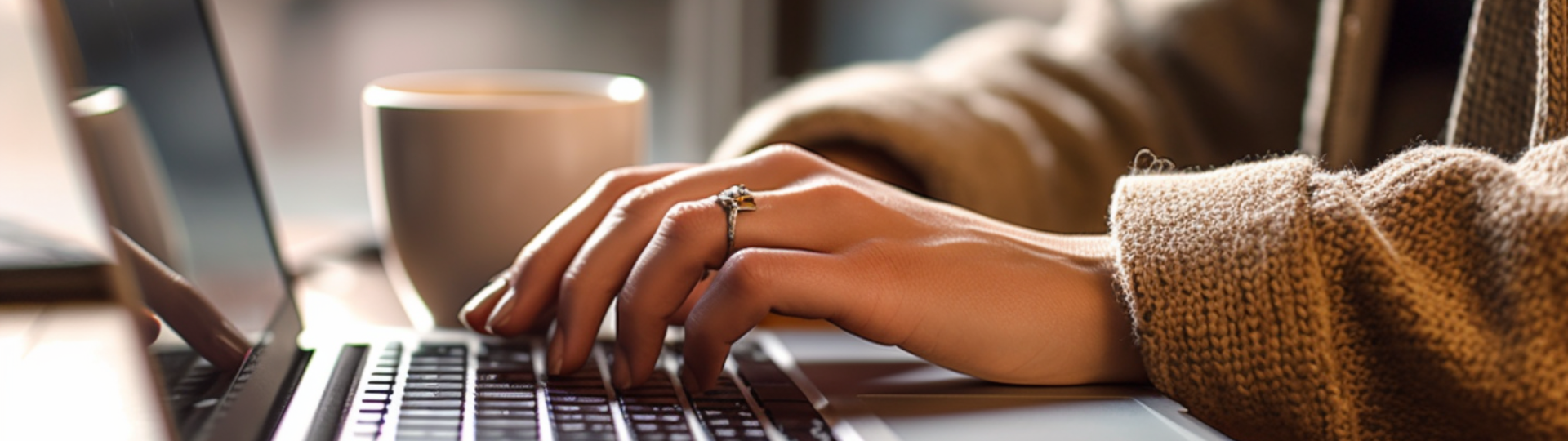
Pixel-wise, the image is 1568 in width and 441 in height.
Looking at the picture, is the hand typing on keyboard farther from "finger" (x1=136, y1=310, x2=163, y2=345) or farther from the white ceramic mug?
the white ceramic mug

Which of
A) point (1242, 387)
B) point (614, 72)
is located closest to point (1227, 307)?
point (1242, 387)

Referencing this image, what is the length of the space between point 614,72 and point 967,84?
1.09 m

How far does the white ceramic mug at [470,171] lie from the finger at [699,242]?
0.12 meters

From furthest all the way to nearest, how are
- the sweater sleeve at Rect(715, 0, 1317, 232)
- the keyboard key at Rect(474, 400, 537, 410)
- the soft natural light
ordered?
the sweater sleeve at Rect(715, 0, 1317, 232)
the soft natural light
the keyboard key at Rect(474, 400, 537, 410)

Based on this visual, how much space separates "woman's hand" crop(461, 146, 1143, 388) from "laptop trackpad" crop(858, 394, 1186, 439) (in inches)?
1.1

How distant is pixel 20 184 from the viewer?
38.8 inches

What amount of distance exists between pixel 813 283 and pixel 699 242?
2.0 inches

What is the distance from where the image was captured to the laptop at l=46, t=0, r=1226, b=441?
38 centimetres

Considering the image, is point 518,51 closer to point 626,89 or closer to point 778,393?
point 626,89

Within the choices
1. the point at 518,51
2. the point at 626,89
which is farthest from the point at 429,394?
the point at 518,51

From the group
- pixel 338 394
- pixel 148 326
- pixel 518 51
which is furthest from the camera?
pixel 518 51

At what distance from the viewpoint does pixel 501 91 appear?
66cm

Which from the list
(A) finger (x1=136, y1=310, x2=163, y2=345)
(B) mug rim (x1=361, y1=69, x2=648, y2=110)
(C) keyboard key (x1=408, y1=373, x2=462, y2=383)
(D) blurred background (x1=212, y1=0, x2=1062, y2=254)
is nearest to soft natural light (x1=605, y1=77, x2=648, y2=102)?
(B) mug rim (x1=361, y1=69, x2=648, y2=110)

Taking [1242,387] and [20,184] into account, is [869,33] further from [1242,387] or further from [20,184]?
[1242,387]
